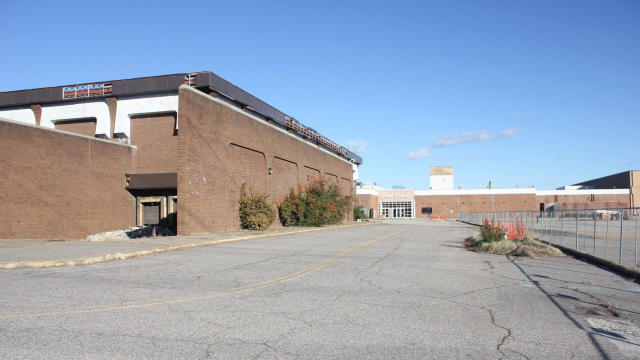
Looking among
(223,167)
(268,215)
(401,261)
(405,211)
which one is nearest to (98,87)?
(223,167)

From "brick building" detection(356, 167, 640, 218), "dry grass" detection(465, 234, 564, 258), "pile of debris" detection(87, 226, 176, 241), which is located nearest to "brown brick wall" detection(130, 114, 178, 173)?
"pile of debris" detection(87, 226, 176, 241)

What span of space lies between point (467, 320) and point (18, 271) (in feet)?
29.4

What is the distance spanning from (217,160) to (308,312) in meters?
16.6

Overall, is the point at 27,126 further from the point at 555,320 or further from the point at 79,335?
the point at 555,320

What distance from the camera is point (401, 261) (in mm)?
12430

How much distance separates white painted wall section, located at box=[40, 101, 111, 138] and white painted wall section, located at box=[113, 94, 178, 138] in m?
1.08

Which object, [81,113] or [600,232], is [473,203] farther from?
[600,232]

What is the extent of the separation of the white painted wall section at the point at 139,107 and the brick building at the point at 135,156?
65 mm

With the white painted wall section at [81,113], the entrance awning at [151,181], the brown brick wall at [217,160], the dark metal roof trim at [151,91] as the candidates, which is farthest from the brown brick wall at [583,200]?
the white painted wall section at [81,113]

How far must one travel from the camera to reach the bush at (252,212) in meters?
24.0

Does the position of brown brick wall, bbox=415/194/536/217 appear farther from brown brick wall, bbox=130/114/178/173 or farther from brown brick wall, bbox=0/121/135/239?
brown brick wall, bbox=0/121/135/239

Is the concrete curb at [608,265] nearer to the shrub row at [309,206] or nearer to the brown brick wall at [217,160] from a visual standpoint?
the shrub row at [309,206]

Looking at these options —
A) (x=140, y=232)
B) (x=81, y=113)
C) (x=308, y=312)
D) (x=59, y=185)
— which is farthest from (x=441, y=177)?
(x=308, y=312)

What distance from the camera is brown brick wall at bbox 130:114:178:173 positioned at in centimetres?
2473
